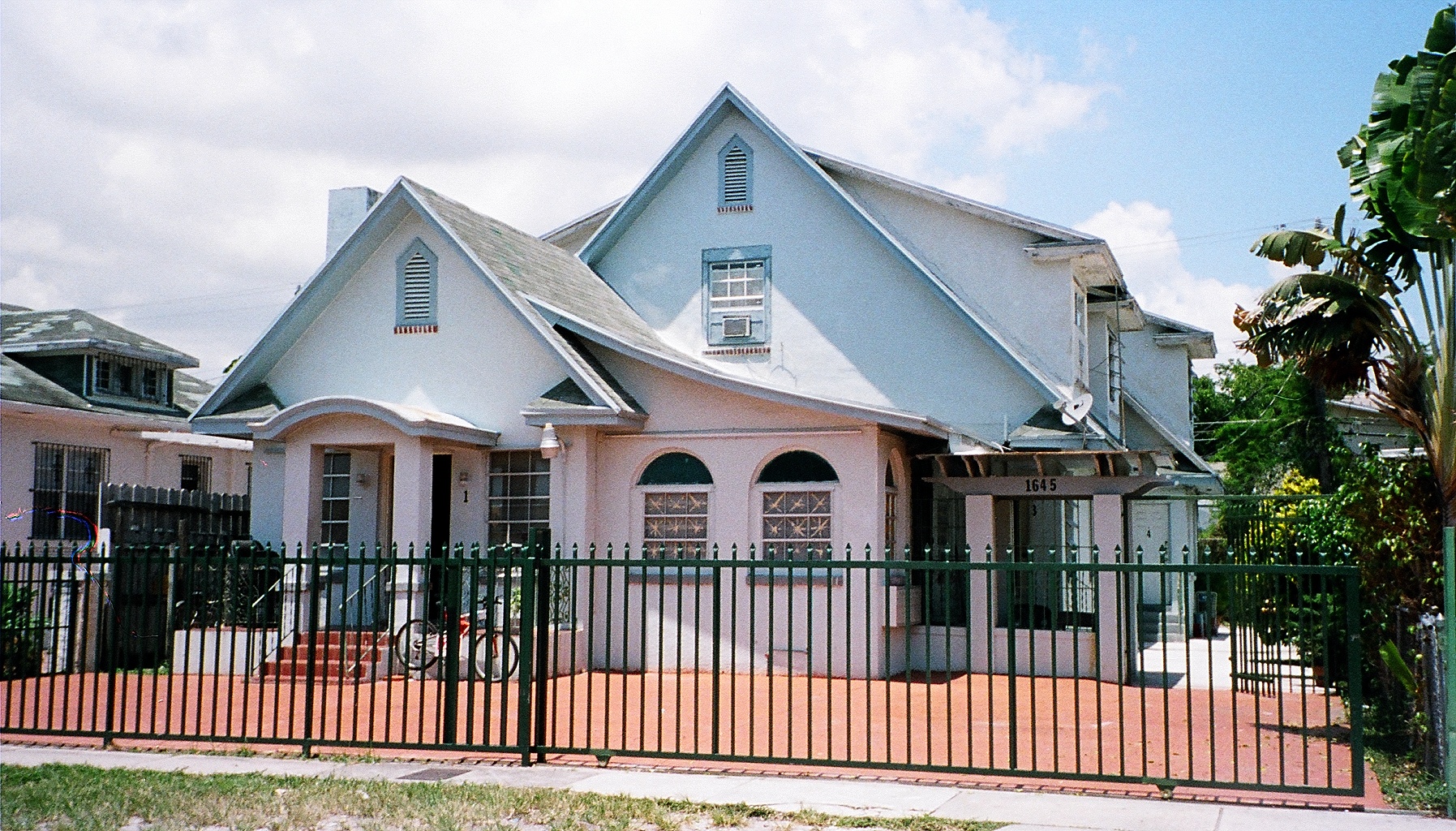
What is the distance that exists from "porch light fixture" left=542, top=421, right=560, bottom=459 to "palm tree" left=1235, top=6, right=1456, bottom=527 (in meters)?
8.55

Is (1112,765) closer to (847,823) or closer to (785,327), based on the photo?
(847,823)

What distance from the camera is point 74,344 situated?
25.7 metres

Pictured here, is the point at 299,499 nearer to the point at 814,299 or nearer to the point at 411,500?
the point at 411,500

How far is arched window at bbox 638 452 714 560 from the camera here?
60.0 ft

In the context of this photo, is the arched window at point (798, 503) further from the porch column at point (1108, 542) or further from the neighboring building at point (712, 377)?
the porch column at point (1108, 542)

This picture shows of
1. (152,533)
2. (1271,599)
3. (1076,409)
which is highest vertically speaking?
(1076,409)

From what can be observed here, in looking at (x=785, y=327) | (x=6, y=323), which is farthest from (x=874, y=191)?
(x=6, y=323)

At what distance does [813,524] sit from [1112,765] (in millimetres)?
7417

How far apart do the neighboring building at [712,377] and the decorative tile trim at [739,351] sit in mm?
34

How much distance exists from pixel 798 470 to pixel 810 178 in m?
5.44

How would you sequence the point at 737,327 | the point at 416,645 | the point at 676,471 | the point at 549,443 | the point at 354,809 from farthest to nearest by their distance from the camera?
the point at 737,327
the point at 676,471
the point at 549,443
the point at 416,645
the point at 354,809

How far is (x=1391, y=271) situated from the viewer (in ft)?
41.4

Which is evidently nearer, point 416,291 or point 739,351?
point 416,291

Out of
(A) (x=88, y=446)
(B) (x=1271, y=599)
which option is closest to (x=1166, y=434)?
(B) (x=1271, y=599)
